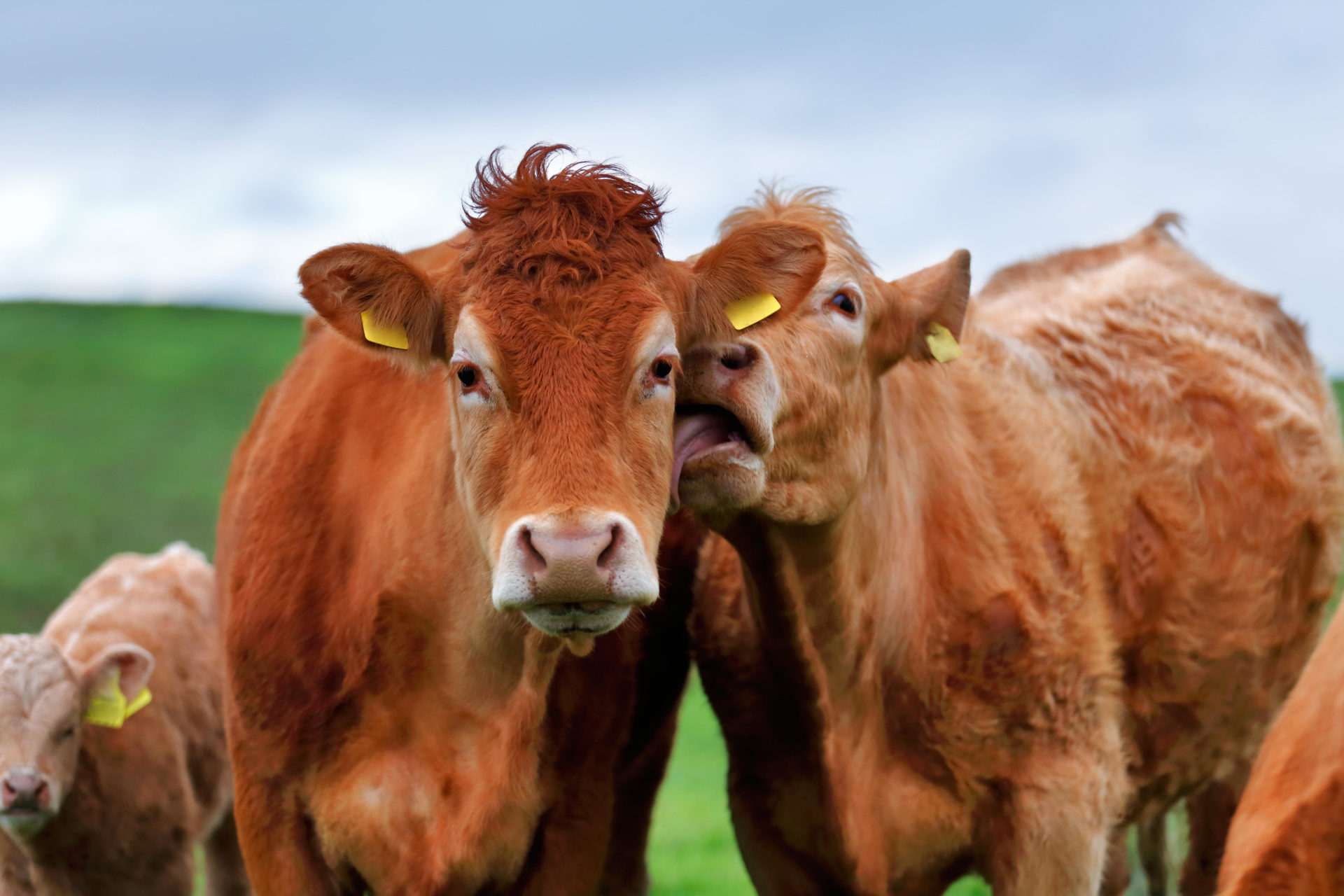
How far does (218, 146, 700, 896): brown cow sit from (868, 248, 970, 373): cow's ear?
40.6 inches

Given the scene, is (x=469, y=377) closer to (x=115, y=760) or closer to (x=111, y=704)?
(x=111, y=704)

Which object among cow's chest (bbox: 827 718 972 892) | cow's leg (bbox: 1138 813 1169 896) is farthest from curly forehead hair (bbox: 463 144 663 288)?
cow's leg (bbox: 1138 813 1169 896)

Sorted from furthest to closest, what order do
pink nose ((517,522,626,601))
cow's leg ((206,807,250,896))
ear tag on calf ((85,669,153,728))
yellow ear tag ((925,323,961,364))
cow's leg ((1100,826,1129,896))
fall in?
1. cow's leg ((206,807,250,896))
2. cow's leg ((1100,826,1129,896))
3. ear tag on calf ((85,669,153,728))
4. yellow ear tag ((925,323,961,364))
5. pink nose ((517,522,626,601))

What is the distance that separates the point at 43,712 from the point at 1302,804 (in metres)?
5.35

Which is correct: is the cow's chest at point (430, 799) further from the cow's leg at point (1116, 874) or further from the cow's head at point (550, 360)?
the cow's leg at point (1116, 874)

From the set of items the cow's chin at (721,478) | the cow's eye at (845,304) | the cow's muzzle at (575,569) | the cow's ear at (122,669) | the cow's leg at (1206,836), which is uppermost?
the cow's eye at (845,304)

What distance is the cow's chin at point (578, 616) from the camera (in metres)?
3.47

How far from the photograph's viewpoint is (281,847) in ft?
15.3

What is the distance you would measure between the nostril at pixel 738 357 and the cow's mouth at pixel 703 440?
122 millimetres

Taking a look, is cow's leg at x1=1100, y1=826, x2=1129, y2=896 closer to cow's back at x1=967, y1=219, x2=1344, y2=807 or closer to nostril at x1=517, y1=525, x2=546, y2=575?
cow's back at x1=967, y1=219, x2=1344, y2=807

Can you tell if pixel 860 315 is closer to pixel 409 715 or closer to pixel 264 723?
pixel 409 715

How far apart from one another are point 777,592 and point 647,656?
78 cm

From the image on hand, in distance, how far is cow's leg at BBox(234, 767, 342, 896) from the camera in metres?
4.66

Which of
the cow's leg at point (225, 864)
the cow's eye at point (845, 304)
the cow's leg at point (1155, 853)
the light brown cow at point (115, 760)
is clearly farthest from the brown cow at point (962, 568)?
the cow's leg at point (225, 864)
